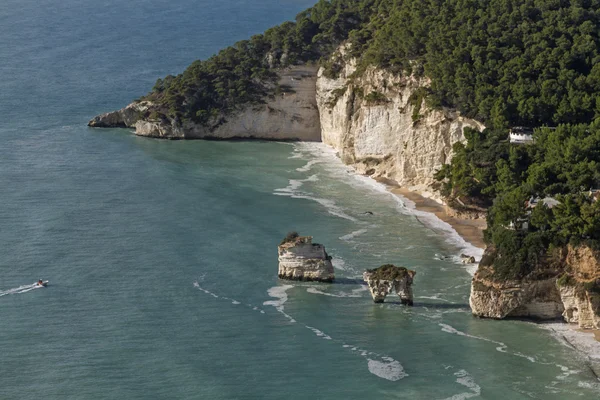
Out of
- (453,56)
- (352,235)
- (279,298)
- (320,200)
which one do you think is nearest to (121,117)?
(320,200)

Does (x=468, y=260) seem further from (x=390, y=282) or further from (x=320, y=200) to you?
(x=320, y=200)

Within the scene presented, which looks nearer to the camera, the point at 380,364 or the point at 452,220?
the point at 380,364

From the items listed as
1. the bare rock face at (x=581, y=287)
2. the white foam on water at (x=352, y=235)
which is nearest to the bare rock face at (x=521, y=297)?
the bare rock face at (x=581, y=287)

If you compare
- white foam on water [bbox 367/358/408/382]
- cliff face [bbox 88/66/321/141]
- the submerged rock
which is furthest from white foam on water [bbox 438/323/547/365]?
cliff face [bbox 88/66/321/141]

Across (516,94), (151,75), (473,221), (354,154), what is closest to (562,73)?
(516,94)

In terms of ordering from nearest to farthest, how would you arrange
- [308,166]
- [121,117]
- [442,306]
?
[442,306], [308,166], [121,117]

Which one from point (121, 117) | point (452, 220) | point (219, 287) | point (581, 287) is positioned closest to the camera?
point (581, 287)

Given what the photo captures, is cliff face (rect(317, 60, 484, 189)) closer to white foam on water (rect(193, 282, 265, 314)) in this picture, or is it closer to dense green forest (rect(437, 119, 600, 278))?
dense green forest (rect(437, 119, 600, 278))

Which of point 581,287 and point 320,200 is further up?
point 320,200
